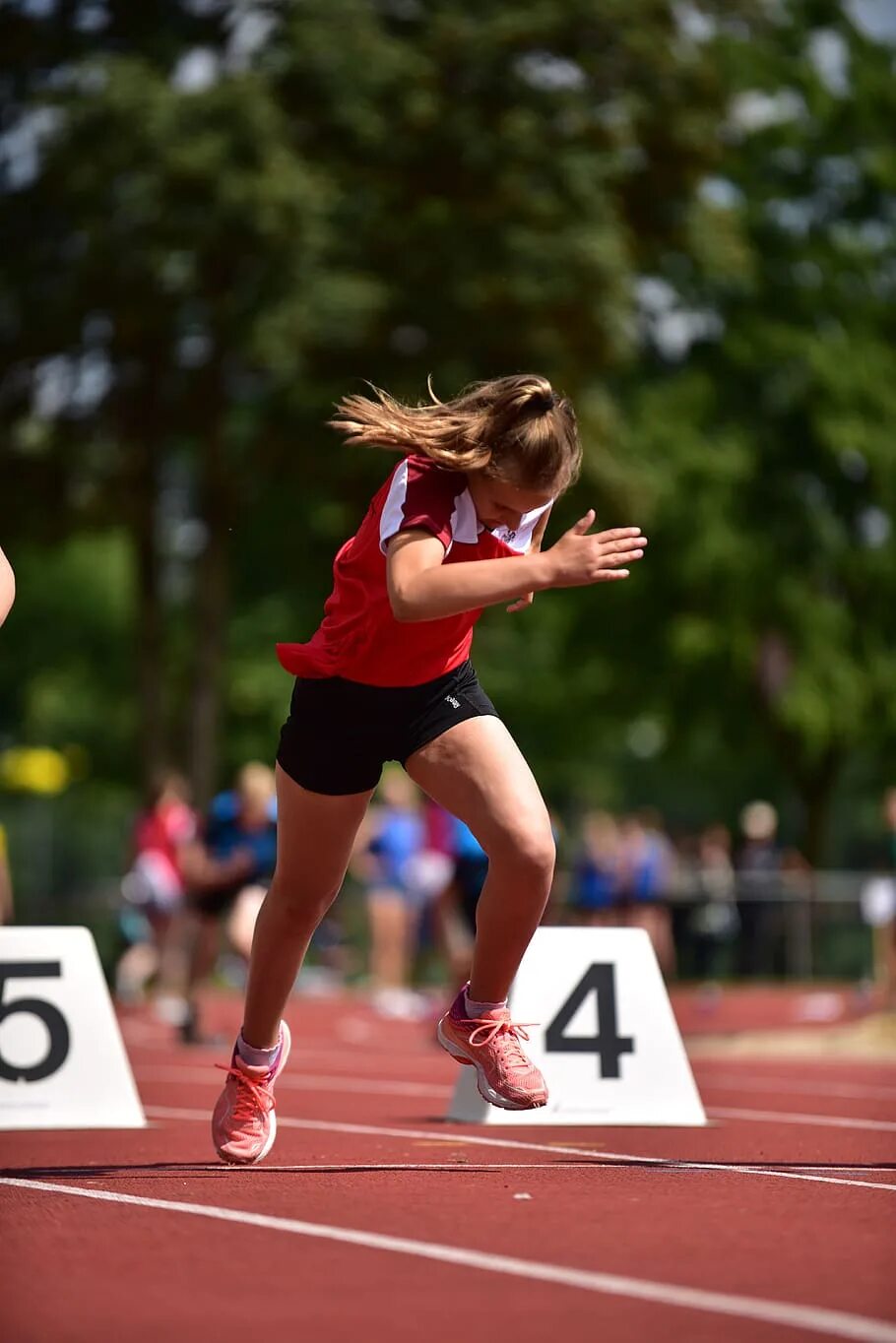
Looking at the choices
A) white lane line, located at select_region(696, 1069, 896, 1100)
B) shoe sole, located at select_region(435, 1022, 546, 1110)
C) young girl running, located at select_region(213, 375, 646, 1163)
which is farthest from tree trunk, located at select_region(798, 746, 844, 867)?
young girl running, located at select_region(213, 375, 646, 1163)

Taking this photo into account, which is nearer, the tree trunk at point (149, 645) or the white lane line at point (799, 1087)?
the white lane line at point (799, 1087)

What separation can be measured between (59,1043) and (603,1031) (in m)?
1.98

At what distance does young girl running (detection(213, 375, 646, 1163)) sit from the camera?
20.8 feet

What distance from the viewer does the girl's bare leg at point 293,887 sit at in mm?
6527

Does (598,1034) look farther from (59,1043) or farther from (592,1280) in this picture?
(592,1280)

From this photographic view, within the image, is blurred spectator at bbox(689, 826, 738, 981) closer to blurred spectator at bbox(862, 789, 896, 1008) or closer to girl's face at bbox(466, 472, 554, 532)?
blurred spectator at bbox(862, 789, 896, 1008)

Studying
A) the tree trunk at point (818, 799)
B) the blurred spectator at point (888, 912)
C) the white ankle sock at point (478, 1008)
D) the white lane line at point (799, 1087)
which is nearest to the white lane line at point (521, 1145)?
the white ankle sock at point (478, 1008)

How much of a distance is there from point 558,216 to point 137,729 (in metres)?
7.00

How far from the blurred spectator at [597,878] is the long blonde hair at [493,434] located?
66.4 ft

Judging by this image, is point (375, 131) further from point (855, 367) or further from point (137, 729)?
point (855, 367)

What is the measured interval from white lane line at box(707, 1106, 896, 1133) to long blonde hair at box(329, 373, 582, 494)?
11.7ft

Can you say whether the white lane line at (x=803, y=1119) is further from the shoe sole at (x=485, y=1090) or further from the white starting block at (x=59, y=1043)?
the shoe sole at (x=485, y=1090)

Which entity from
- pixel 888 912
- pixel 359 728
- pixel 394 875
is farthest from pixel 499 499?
pixel 394 875

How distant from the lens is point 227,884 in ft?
49.9
